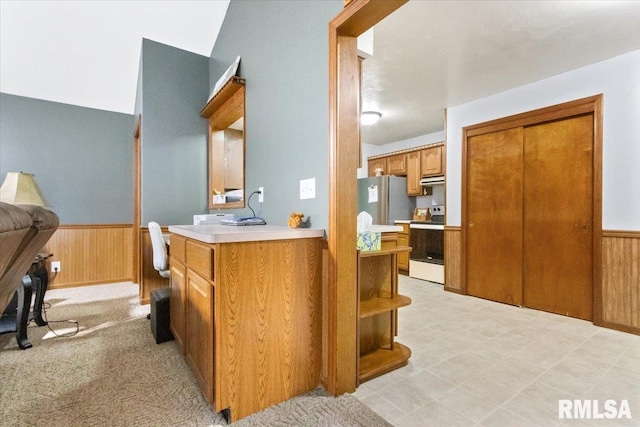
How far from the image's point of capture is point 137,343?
218cm

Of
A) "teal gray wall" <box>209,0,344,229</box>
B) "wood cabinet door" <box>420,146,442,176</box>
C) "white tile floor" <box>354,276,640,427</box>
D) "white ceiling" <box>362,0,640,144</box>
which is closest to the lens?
"white tile floor" <box>354,276,640,427</box>

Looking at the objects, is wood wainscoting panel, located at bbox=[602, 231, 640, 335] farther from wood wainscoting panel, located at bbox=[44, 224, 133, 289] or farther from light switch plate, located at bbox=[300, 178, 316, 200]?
wood wainscoting panel, located at bbox=[44, 224, 133, 289]

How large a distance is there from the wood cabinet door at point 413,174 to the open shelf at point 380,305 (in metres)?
3.47

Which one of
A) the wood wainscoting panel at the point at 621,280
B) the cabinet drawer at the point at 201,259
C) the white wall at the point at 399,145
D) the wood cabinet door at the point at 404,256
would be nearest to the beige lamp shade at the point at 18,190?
the cabinet drawer at the point at 201,259

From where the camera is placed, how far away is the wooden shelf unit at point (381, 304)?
189 cm

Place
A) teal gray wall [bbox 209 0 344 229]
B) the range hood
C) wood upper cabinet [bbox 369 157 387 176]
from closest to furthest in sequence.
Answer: teal gray wall [bbox 209 0 344 229]
the range hood
wood upper cabinet [bbox 369 157 387 176]

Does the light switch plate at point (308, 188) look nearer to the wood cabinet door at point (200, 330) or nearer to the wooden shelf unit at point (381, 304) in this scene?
the wooden shelf unit at point (381, 304)

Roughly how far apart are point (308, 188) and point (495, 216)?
275 cm

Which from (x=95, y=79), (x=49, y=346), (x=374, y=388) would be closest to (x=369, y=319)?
(x=374, y=388)

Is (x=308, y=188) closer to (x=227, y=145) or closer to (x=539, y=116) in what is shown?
(x=227, y=145)

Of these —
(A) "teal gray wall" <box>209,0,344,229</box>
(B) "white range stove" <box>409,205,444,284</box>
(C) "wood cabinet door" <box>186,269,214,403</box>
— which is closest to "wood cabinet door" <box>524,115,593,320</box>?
(B) "white range stove" <box>409,205,444,284</box>

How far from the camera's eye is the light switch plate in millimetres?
1722

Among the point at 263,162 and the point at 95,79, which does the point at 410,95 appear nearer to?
the point at 263,162

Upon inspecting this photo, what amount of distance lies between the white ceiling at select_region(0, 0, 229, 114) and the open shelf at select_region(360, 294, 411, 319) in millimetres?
3272
